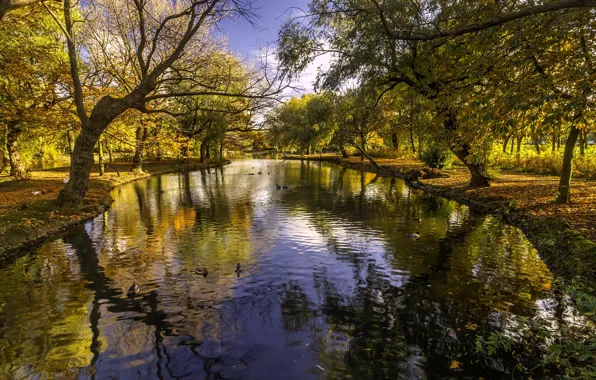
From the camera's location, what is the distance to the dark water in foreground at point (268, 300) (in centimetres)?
555

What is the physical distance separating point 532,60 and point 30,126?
28.7 meters

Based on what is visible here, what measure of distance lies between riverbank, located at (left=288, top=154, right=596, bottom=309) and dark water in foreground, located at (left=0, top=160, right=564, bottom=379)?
0.60 metres

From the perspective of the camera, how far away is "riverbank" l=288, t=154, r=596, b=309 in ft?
27.9

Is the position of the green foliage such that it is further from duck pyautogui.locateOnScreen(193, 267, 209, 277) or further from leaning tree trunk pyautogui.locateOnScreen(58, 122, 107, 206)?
leaning tree trunk pyautogui.locateOnScreen(58, 122, 107, 206)

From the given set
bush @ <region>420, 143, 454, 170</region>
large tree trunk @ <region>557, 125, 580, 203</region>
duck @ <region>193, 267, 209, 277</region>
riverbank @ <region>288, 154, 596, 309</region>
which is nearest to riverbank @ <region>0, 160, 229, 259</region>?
duck @ <region>193, 267, 209, 277</region>

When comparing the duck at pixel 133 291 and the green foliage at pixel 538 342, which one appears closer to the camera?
the green foliage at pixel 538 342

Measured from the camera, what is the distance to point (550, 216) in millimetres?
11945

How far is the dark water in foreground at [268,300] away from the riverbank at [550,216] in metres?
0.60

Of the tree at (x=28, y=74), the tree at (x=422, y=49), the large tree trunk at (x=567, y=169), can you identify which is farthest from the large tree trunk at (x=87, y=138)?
the large tree trunk at (x=567, y=169)

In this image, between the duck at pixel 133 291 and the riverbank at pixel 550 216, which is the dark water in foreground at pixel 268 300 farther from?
the riverbank at pixel 550 216

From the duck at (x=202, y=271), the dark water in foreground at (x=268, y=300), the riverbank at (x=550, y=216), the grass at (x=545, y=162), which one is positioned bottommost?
the dark water in foreground at (x=268, y=300)

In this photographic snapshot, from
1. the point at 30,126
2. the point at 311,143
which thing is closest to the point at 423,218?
the point at 30,126

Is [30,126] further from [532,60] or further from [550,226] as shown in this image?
[550,226]

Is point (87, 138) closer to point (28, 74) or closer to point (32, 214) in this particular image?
point (32, 214)
